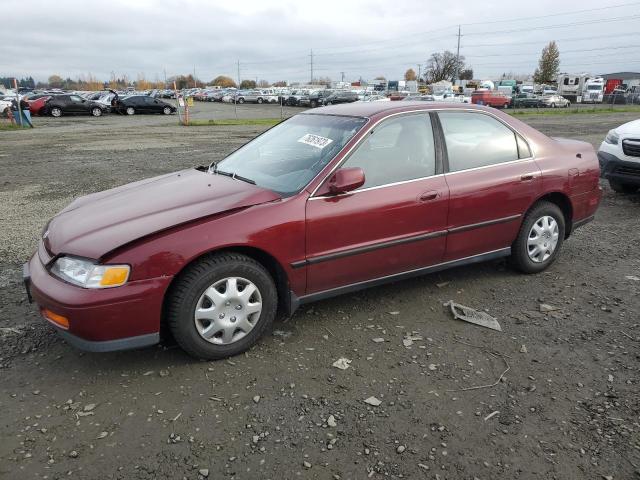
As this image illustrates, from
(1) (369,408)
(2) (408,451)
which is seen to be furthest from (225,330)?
(2) (408,451)

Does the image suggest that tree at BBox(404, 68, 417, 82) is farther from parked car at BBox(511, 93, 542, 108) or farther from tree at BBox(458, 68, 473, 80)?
parked car at BBox(511, 93, 542, 108)

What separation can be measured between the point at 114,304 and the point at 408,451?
179cm

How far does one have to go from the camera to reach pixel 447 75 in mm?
98688

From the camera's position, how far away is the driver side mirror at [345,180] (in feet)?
10.9

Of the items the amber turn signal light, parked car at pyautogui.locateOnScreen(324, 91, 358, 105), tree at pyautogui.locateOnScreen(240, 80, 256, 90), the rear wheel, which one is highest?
tree at pyautogui.locateOnScreen(240, 80, 256, 90)

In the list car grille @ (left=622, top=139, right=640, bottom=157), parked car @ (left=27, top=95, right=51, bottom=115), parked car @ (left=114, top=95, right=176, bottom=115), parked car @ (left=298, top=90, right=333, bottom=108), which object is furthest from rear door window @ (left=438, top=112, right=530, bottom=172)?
parked car @ (left=298, top=90, right=333, bottom=108)

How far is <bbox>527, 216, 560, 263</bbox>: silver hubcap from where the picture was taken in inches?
176

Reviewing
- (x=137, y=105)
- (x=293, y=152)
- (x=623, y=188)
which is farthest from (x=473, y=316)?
(x=137, y=105)

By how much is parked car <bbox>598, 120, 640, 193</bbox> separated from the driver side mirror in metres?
5.69

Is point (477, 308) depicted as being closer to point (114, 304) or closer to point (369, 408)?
point (369, 408)

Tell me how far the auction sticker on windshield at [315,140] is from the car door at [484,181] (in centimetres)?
100

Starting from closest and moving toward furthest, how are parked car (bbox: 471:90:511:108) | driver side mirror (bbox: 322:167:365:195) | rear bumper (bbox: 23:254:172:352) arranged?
rear bumper (bbox: 23:254:172:352) < driver side mirror (bbox: 322:167:365:195) < parked car (bbox: 471:90:511:108)

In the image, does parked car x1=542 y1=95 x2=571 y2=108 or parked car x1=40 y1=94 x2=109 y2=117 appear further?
parked car x1=542 y1=95 x2=571 y2=108

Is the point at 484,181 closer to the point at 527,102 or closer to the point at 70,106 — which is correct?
the point at 70,106
